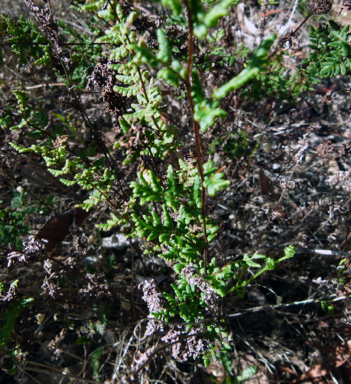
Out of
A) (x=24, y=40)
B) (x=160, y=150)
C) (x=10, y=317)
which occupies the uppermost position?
(x=24, y=40)

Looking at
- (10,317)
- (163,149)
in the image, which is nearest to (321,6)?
(163,149)

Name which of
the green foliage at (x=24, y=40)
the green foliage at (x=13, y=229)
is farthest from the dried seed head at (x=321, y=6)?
the green foliage at (x=13, y=229)

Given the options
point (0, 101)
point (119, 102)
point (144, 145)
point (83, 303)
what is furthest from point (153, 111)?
point (0, 101)

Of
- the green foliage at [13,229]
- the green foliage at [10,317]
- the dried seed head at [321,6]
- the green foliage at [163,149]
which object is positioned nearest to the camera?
the green foliage at [163,149]

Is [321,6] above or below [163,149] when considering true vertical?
above

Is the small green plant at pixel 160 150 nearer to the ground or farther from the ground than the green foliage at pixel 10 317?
farther from the ground

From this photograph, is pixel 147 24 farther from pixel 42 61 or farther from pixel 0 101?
pixel 0 101

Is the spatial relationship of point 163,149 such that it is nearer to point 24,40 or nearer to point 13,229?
point 24,40

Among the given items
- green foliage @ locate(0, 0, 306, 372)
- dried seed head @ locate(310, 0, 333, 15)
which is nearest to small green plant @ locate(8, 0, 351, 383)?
green foliage @ locate(0, 0, 306, 372)

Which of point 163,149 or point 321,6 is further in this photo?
point 321,6

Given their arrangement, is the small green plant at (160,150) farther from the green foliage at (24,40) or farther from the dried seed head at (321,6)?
the dried seed head at (321,6)

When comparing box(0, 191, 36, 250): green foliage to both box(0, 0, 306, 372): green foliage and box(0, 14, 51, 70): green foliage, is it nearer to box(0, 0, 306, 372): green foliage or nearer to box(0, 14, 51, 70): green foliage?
box(0, 0, 306, 372): green foliage
